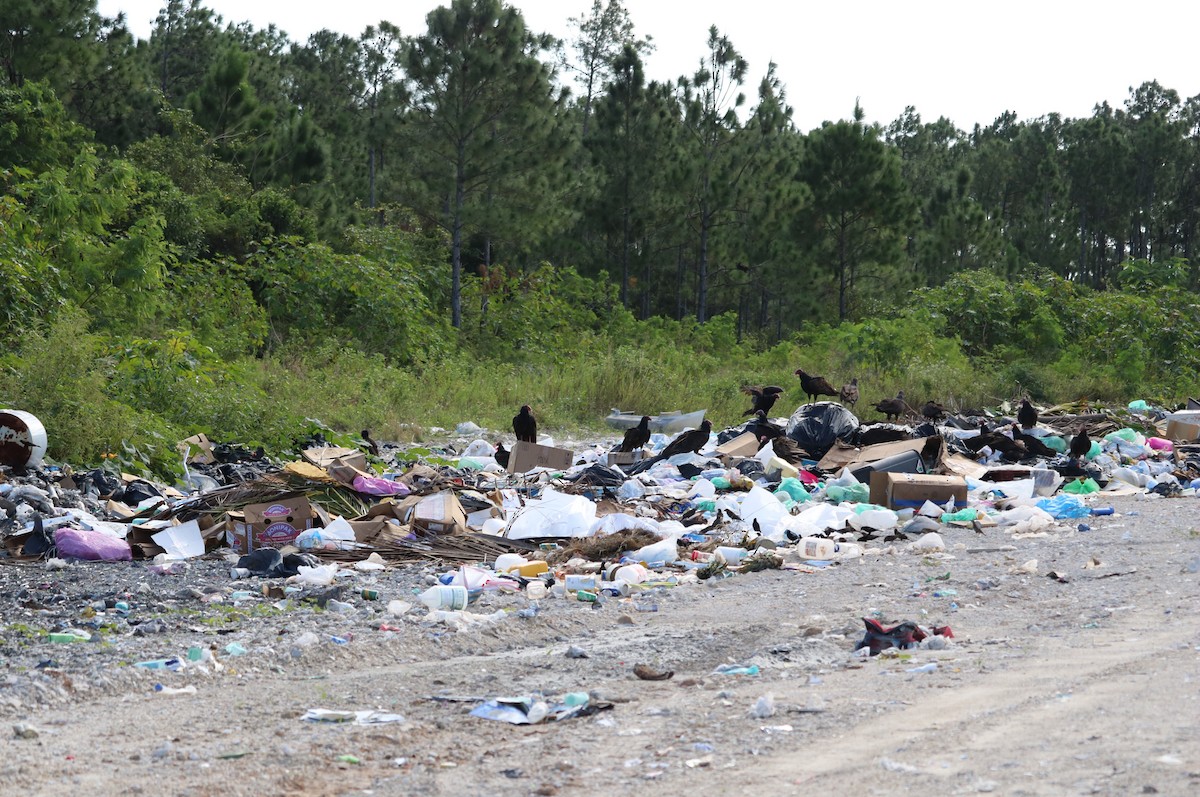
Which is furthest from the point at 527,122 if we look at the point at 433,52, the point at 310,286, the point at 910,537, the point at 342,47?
the point at 342,47

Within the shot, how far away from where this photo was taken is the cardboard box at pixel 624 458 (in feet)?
28.8

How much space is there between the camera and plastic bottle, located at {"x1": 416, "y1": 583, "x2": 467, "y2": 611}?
4.69 m

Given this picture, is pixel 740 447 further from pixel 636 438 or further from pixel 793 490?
pixel 793 490

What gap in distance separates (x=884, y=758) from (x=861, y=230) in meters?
23.3

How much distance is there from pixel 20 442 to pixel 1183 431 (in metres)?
9.11

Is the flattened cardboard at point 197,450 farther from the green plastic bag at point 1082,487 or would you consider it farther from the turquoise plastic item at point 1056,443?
the turquoise plastic item at point 1056,443

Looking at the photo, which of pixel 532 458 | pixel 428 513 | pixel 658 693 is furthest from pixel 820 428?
pixel 658 693

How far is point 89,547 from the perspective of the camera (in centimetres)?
566

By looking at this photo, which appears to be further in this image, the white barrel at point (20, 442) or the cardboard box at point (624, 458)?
the cardboard box at point (624, 458)

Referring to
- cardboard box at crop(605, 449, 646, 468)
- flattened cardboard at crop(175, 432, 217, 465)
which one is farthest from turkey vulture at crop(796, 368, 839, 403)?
flattened cardboard at crop(175, 432, 217, 465)

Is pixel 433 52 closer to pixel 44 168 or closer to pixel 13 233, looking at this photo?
pixel 44 168

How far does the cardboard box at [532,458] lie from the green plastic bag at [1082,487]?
11.5ft

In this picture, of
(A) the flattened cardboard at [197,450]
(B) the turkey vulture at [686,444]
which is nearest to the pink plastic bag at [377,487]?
(A) the flattened cardboard at [197,450]

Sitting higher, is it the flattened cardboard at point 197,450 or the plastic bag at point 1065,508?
the flattened cardboard at point 197,450
